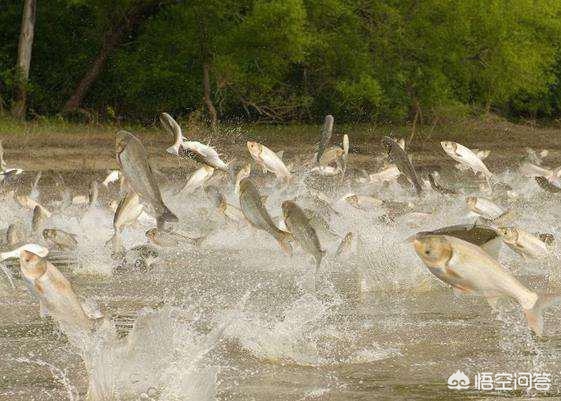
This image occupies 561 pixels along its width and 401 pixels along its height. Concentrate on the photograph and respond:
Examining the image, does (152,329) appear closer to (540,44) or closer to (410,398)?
(410,398)

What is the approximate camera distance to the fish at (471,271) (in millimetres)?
5621

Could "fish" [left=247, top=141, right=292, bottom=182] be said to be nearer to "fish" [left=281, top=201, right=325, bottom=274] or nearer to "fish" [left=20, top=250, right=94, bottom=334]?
"fish" [left=281, top=201, right=325, bottom=274]

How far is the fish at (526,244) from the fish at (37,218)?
5.11m

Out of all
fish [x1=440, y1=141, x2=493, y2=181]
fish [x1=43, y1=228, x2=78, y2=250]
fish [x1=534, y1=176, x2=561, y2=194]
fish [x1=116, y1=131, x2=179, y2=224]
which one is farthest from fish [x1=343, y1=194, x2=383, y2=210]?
fish [x1=116, y1=131, x2=179, y2=224]

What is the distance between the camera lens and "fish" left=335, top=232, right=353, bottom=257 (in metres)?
11.4

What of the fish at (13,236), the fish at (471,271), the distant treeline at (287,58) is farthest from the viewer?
the distant treeline at (287,58)

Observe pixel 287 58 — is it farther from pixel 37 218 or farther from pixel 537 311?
pixel 537 311

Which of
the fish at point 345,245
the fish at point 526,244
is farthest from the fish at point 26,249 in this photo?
the fish at point 526,244

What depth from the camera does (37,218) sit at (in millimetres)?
12594

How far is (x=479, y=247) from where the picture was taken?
5910mm

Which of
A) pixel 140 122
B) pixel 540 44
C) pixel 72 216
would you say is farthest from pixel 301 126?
pixel 72 216

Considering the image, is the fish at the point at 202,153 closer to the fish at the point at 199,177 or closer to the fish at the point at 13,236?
the fish at the point at 13,236

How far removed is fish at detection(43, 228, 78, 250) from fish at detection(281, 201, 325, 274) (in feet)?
12.0

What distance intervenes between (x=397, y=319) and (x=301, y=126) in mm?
19964
